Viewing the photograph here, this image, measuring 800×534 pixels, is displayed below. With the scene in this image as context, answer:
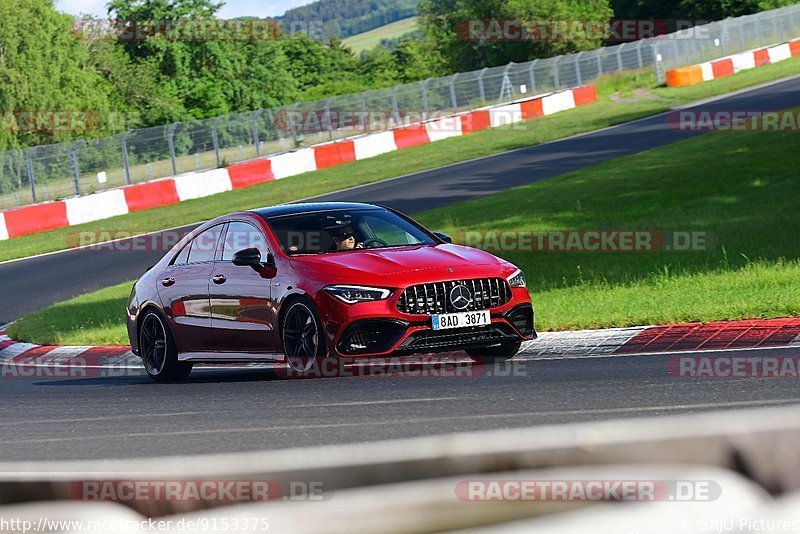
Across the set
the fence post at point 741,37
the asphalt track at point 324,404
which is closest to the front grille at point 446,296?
the asphalt track at point 324,404

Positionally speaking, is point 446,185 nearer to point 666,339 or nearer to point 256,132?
point 256,132

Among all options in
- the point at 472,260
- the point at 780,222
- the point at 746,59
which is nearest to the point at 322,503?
the point at 472,260

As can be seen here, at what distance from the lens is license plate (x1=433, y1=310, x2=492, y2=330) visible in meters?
9.99

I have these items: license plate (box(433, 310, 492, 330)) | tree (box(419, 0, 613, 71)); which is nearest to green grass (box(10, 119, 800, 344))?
license plate (box(433, 310, 492, 330))

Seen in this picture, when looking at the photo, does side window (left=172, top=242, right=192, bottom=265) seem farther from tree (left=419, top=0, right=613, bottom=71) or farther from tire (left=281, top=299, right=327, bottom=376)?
tree (left=419, top=0, right=613, bottom=71)

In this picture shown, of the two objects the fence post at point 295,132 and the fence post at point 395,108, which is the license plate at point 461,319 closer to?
the fence post at point 295,132

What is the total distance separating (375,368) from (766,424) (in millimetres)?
7718

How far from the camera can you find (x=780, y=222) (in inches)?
673

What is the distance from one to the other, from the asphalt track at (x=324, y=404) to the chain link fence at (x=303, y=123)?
2225cm

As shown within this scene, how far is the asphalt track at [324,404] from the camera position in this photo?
23.5ft

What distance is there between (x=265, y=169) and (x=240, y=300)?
28.0 m

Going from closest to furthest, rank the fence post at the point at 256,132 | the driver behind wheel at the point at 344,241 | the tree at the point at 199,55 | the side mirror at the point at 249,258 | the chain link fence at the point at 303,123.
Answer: the side mirror at the point at 249,258 → the driver behind wheel at the point at 344,241 → the chain link fence at the point at 303,123 → the fence post at the point at 256,132 → the tree at the point at 199,55

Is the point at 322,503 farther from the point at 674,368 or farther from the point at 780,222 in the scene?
the point at 780,222

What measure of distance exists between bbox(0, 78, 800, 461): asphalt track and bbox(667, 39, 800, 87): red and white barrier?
39.9 m
